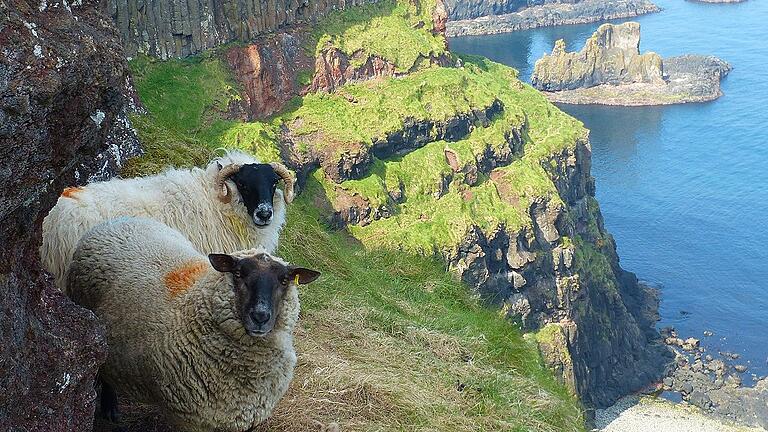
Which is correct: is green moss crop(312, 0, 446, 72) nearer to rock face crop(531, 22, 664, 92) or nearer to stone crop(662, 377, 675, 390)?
stone crop(662, 377, 675, 390)

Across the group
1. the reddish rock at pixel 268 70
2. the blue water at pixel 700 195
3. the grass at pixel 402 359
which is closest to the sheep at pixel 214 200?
the grass at pixel 402 359

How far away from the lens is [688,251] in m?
63.0

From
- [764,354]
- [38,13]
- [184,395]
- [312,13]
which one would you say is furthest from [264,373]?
[764,354]

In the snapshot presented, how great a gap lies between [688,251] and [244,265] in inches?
2523

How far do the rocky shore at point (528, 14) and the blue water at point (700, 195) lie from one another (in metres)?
18.2

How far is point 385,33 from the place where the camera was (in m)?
43.7

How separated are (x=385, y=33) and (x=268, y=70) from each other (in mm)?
10385

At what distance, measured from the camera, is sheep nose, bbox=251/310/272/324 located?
4.34 m

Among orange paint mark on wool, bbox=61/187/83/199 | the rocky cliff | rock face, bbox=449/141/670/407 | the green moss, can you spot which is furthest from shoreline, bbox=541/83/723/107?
orange paint mark on wool, bbox=61/187/83/199

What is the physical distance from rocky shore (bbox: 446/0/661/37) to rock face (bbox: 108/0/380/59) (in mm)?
97987

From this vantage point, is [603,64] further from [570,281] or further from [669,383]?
[669,383]

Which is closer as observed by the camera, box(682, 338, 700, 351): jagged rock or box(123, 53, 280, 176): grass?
box(123, 53, 280, 176): grass

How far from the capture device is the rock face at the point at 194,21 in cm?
2612

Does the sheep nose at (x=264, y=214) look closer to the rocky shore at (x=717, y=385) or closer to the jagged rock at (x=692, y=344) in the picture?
the rocky shore at (x=717, y=385)
